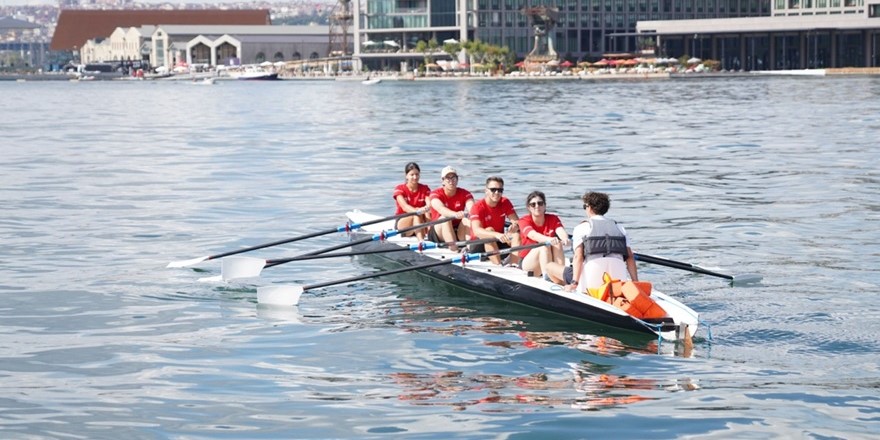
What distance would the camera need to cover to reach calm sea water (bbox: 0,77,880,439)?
1413cm

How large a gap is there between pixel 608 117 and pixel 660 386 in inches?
2558

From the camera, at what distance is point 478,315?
19.8 m

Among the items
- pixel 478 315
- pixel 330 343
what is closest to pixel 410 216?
pixel 478 315

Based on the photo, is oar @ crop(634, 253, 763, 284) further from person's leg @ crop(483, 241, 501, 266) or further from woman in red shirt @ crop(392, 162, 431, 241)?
woman in red shirt @ crop(392, 162, 431, 241)

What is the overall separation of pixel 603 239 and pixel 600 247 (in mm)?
114

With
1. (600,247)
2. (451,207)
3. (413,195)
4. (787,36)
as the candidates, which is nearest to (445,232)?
(451,207)

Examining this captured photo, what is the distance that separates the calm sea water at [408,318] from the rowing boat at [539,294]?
217 mm

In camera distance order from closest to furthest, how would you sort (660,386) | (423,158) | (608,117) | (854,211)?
(660,386), (854,211), (423,158), (608,117)

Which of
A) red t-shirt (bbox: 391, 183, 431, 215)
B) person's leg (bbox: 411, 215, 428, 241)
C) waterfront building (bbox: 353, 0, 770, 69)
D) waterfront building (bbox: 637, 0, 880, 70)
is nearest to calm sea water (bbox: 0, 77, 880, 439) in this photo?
person's leg (bbox: 411, 215, 428, 241)

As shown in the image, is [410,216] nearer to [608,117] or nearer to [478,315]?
[478,315]

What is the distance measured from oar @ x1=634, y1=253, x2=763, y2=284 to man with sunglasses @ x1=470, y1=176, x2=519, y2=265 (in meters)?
1.98

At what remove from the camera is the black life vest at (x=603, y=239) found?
17.4 meters

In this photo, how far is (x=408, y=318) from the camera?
64.7ft

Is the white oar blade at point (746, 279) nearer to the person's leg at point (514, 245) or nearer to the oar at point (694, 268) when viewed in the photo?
the oar at point (694, 268)
